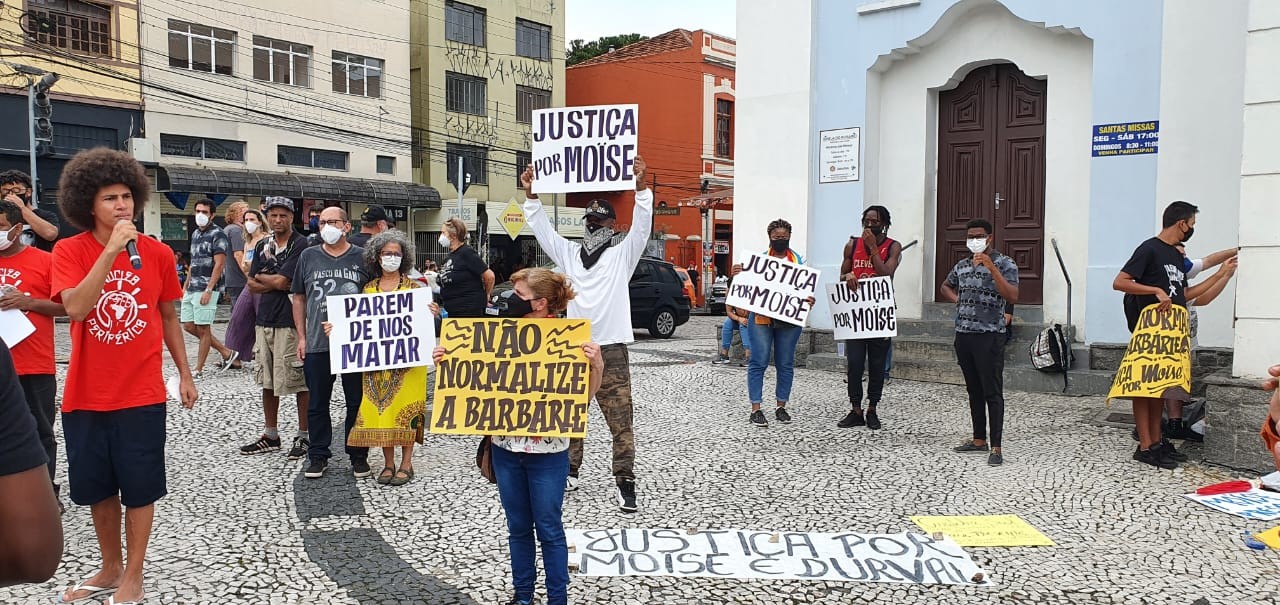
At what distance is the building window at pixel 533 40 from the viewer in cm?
3725

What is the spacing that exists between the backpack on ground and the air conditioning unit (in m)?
24.1

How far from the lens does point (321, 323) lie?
20.1 ft

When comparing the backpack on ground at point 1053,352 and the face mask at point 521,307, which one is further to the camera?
the backpack on ground at point 1053,352

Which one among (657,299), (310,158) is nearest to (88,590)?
(657,299)

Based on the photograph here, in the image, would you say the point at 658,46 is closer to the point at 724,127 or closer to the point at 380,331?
the point at 724,127

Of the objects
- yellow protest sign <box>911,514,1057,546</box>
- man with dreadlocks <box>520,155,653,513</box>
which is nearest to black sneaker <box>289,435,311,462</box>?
man with dreadlocks <box>520,155,653,513</box>

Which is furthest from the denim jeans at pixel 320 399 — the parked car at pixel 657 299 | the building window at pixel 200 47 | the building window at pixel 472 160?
the building window at pixel 472 160

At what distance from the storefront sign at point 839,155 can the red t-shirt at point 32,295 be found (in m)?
9.48

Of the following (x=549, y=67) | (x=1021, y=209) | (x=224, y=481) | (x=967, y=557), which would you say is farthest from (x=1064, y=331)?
(x=549, y=67)

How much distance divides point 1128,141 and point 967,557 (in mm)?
7165

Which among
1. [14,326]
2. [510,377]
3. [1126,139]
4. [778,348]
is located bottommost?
[778,348]

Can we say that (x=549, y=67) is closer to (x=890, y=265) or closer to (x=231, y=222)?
(x=231, y=222)

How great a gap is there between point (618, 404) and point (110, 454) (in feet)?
8.89

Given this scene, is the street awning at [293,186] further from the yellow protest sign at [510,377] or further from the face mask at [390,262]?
the yellow protest sign at [510,377]
